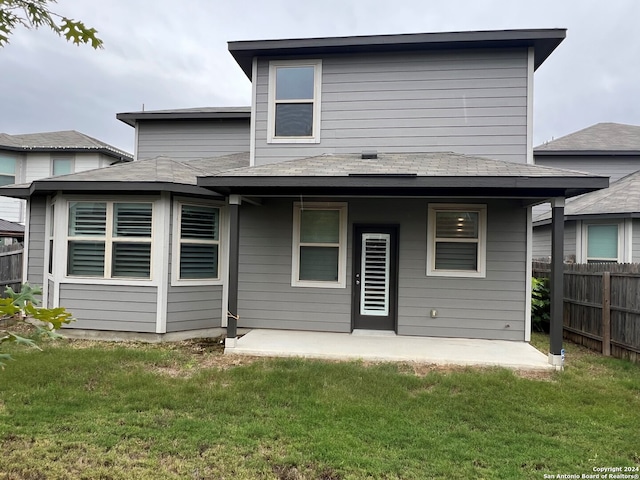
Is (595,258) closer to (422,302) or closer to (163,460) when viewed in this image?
(422,302)

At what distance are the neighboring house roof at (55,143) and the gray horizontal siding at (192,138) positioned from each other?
696 cm

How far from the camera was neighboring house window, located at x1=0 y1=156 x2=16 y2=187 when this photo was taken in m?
15.5

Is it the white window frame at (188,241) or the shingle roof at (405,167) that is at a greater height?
the shingle roof at (405,167)

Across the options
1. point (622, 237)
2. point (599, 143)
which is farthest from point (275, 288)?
point (599, 143)

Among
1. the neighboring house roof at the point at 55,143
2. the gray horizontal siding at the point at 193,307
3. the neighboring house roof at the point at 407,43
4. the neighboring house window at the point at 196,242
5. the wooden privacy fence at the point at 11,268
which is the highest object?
the neighboring house roof at the point at 55,143

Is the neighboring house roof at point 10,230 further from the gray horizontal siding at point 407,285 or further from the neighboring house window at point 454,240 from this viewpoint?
the neighboring house window at point 454,240

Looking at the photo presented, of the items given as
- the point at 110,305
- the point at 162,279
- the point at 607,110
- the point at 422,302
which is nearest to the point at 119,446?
the point at 162,279

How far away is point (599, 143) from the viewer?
1303 cm

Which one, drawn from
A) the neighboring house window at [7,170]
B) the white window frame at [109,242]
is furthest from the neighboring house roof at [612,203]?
the neighboring house window at [7,170]

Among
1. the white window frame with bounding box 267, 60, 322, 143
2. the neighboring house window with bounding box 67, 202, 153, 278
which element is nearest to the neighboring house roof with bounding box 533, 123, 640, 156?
the white window frame with bounding box 267, 60, 322, 143

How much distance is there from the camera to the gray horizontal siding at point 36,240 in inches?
300

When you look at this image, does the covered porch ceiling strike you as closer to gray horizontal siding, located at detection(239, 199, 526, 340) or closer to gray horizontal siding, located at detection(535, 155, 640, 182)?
gray horizontal siding, located at detection(239, 199, 526, 340)

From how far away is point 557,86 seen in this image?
3431cm

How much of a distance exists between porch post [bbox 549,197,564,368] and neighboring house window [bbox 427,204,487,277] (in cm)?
134
